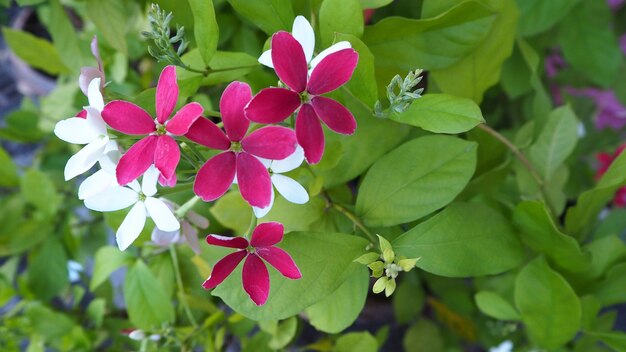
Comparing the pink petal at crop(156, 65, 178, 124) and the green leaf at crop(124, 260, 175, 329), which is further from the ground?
the pink petal at crop(156, 65, 178, 124)

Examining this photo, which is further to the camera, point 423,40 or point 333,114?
point 423,40

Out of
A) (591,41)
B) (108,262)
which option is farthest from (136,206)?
(591,41)

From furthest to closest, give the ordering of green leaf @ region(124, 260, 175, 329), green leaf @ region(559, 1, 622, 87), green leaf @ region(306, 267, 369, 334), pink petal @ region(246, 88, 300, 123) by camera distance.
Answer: green leaf @ region(559, 1, 622, 87), green leaf @ region(124, 260, 175, 329), green leaf @ region(306, 267, 369, 334), pink petal @ region(246, 88, 300, 123)

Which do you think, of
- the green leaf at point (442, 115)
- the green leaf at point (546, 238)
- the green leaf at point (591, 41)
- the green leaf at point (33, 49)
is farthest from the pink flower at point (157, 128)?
the green leaf at point (591, 41)

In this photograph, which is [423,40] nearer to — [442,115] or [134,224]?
[442,115]

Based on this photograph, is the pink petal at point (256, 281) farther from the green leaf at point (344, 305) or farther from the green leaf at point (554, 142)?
the green leaf at point (554, 142)

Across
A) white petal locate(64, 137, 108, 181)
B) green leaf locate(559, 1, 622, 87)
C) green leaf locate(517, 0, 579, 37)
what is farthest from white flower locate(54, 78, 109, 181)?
green leaf locate(559, 1, 622, 87)

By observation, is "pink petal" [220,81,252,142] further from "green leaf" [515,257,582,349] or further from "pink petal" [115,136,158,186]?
"green leaf" [515,257,582,349]

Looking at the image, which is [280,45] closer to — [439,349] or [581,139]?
[439,349]
